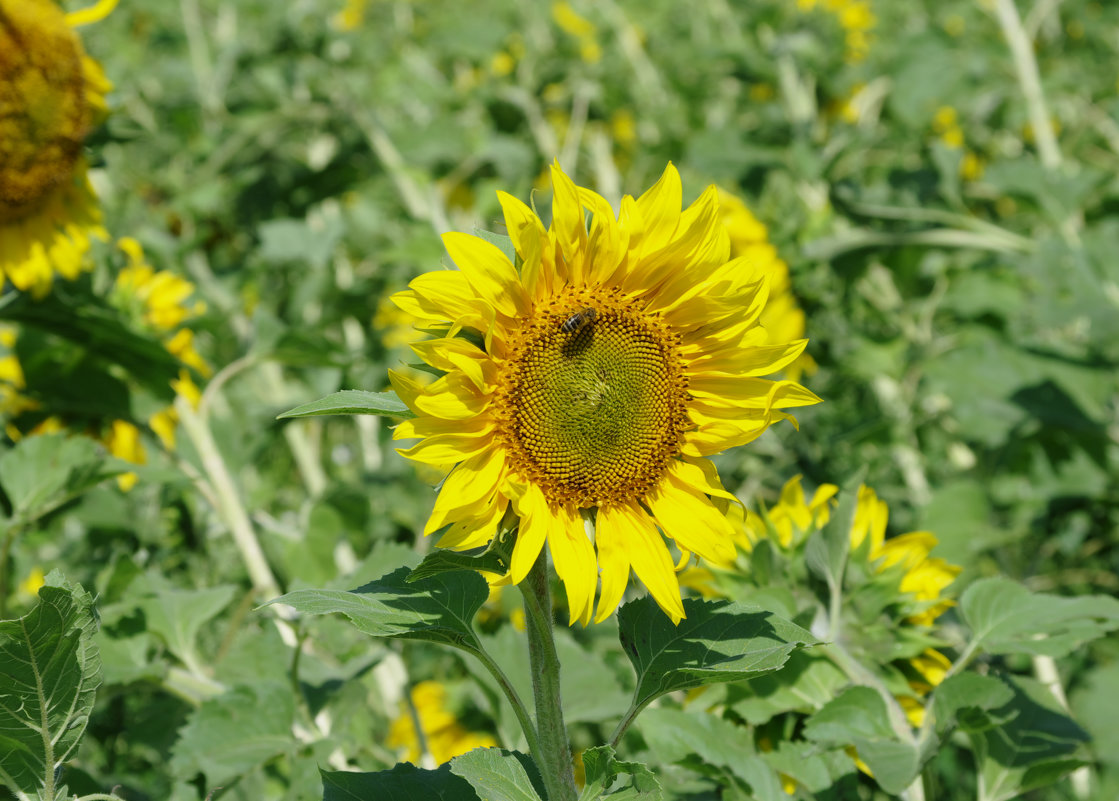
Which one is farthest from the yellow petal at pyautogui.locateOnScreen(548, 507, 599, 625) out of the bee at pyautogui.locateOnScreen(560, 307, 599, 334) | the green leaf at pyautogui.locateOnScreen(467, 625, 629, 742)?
the green leaf at pyautogui.locateOnScreen(467, 625, 629, 742)

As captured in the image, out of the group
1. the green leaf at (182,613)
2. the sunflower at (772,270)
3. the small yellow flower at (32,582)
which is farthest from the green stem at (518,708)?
the small yellow flower at (32,582)

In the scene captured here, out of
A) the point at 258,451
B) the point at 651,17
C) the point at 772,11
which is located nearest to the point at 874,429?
the point at 258,451

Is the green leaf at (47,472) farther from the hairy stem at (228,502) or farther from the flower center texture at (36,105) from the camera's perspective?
the flower center texture at (36,105)

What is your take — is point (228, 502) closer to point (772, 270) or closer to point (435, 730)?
point (435, 730)

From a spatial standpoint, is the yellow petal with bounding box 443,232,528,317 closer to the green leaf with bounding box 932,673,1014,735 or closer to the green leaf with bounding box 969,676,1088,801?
the green leaf with bounding box 932,673,1014,735

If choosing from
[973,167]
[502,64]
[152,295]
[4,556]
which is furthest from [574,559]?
[973,167]
